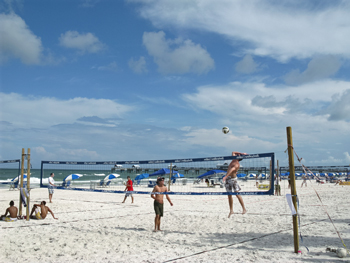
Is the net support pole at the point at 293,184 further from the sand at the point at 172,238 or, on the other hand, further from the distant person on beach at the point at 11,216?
the distant person on beach at the point at 11,216

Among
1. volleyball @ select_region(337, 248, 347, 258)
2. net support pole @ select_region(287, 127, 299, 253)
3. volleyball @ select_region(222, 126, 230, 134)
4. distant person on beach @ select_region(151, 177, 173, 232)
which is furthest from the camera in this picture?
volleyball @ select_region(222, 126, 230, 134)

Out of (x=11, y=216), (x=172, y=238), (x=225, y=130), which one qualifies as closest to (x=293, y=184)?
(x=172, y=238)

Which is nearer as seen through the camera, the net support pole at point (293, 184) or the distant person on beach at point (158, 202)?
the net support pole at point (293, 184)

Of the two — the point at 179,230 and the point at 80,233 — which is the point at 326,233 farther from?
the point at 80,233

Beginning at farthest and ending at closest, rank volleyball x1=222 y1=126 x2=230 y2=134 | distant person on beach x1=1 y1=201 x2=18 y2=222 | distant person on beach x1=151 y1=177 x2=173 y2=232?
volleyball x1=222 y1=126 x2=230 y2=134 < distant person on beach x1=1 y1=201 x2=18 y2=222 < distant person on beach x1=151 y1=177 x2=173 y2=232

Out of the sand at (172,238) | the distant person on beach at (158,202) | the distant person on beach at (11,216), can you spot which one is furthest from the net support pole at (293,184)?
the distant person on beach at (11,216)

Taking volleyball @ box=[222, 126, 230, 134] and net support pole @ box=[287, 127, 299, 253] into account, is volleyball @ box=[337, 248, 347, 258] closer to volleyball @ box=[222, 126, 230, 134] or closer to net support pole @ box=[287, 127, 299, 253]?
net support pole @ box=[287, 127, 299, 253]

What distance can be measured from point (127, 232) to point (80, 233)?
3.87ft

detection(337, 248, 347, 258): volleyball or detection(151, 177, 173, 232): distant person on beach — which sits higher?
detection(151, 177, 173, 232): distant person on beach

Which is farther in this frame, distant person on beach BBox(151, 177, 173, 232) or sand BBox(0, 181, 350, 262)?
distant person on beach BBox(151, 177, 173, 232)

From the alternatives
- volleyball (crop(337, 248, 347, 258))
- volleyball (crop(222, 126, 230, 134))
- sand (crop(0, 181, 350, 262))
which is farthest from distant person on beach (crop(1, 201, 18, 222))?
volleyball (crop(222, 126, 230, 134))

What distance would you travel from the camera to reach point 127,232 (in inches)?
304

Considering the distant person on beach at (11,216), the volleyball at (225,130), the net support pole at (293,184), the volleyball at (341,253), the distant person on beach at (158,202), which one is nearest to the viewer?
the volleyball at (341,253)

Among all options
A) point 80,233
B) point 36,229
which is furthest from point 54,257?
point 36,229
